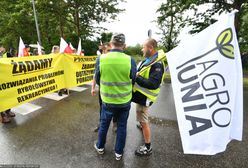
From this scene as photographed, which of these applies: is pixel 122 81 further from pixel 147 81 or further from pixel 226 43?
pixel 226 43

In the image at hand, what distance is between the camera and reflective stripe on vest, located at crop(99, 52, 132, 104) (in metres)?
2.25

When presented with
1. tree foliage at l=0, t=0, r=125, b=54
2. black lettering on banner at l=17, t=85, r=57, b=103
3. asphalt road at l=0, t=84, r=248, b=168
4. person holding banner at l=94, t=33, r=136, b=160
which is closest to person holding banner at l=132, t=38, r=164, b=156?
person holding banner at l=94, t=33, r=136, b=160

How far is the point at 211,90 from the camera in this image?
1884 mm

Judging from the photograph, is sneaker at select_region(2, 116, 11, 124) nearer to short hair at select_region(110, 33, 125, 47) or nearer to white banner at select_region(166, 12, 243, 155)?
short hair at select_region(110, 33, 125, 47)

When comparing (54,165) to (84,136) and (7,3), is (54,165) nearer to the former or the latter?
(84,136)

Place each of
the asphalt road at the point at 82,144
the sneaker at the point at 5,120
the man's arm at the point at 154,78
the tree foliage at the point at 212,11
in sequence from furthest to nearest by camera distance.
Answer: the tree foliage at the point at 212,11
the sneaker at the point at 5,120
the asphalt road at the point at 82,144
the man's arm at the point at 154,78

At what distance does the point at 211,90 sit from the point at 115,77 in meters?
1.19

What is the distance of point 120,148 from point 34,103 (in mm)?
3886

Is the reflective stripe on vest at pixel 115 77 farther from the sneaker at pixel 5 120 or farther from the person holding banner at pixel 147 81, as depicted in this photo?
the sneaker at pixel 5 120

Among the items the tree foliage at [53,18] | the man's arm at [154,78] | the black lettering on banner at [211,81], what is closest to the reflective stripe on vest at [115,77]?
the man's arm at [154,78]

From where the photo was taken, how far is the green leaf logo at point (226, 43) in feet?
6.01

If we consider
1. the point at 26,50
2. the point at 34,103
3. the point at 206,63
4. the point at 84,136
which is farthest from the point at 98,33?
the point at 206,63

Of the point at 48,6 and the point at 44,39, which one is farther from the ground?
the point at 48,6

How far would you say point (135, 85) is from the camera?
2.73 meters
